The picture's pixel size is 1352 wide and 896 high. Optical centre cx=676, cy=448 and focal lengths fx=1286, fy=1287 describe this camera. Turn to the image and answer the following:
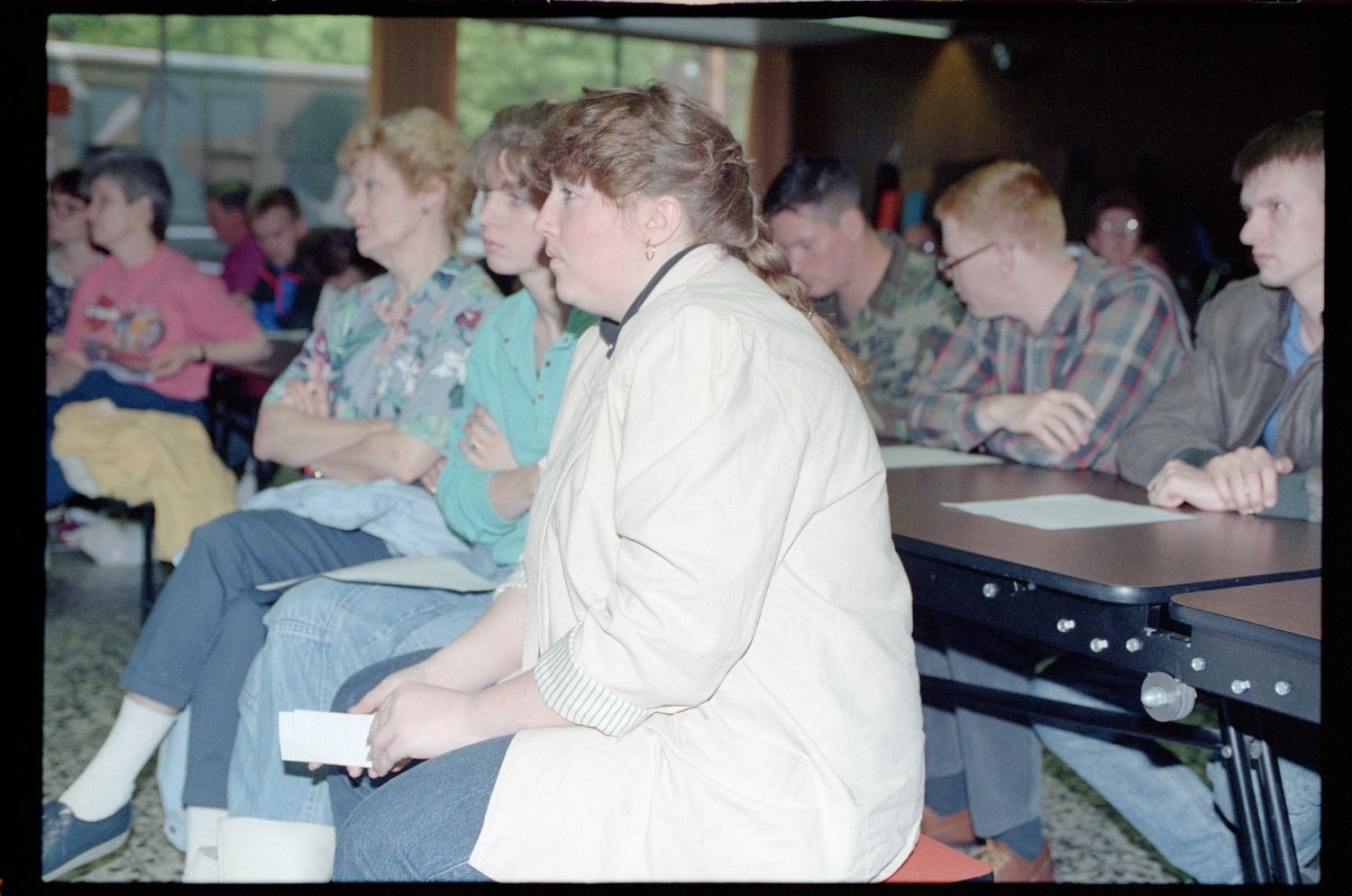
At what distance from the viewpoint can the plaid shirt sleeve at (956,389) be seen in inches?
98.3

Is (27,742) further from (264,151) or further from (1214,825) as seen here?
(264,151)

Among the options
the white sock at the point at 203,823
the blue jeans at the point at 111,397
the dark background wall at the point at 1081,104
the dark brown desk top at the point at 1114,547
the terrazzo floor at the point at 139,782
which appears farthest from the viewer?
the dark background wall at the point at 1081,104

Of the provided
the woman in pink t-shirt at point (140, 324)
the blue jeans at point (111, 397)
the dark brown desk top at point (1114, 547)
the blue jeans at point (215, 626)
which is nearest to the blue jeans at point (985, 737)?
the dark brown desk top at point (1114, 547)

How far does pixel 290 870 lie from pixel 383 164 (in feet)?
4.57

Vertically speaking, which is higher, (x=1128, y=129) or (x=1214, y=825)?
(x=1128, y=129)

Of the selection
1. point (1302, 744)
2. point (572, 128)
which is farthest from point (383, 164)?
point (1302, 744)

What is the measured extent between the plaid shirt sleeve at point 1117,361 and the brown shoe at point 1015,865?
68 centimetres

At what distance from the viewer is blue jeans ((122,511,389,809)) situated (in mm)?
2043

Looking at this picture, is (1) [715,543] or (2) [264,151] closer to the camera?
(1) [715,543]

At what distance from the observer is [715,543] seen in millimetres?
1147

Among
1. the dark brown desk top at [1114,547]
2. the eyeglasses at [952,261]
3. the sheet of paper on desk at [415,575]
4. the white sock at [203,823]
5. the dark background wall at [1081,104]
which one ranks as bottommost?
the white sock at [203,823]

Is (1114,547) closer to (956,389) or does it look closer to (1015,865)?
(1015,865)

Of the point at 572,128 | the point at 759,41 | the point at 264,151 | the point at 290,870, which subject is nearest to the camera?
the point at 572,128

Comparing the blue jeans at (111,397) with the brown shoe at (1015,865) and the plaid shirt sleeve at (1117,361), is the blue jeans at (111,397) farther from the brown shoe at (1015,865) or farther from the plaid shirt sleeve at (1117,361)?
the brown shoe at (1015,865)
